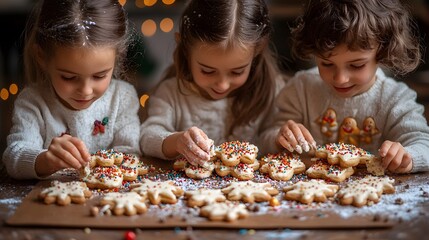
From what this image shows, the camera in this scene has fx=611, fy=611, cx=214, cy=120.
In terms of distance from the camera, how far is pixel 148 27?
4.25m

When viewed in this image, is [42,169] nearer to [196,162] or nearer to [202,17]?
[196,162]

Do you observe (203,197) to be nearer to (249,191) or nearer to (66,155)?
(249,191)

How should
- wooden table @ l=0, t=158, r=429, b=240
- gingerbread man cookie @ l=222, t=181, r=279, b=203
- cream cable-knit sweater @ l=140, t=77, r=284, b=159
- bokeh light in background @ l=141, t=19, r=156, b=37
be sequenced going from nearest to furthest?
wooden table @ l=0, t=158, r=429, b=240
gingerbread man cookie @ l=222, t=181, r=279, b=203
cream cable-knit sweater @ l=140, t=77, r=284, b=159
bokeh light in background @ l=141, t=19, r=156, b=37

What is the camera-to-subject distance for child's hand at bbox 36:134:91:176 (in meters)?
1.74

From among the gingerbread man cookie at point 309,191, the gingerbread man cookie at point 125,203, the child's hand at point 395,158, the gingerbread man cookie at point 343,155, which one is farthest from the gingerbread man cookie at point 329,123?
the gingerbread man cookie at point 125,203

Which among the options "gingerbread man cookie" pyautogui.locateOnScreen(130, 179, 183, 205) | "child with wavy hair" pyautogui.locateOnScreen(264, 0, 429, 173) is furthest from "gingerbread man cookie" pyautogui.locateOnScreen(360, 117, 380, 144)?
"gingerbread man cookie" pyautogui.locateOnScreen(130, 179, 183, 205)

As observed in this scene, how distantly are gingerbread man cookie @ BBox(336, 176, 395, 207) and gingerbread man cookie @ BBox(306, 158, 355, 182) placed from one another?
0.07 metres

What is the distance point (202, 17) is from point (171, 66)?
377mm

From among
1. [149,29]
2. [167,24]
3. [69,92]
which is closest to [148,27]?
[149,29]

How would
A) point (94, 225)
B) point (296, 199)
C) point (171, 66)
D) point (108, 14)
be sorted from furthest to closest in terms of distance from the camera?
point (171, 66)
point (108, 14)
point (296, 199)
point (94, 225)

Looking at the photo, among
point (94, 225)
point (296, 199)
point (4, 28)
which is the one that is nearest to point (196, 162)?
point (296, 199)

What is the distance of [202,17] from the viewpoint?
2037 mm

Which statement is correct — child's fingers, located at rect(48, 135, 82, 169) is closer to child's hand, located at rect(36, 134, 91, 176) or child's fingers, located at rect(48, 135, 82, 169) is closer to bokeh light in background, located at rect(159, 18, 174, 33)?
child's hand, located at rect(36, 134, 91, 176)

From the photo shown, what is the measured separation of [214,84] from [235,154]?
1.01 ft
